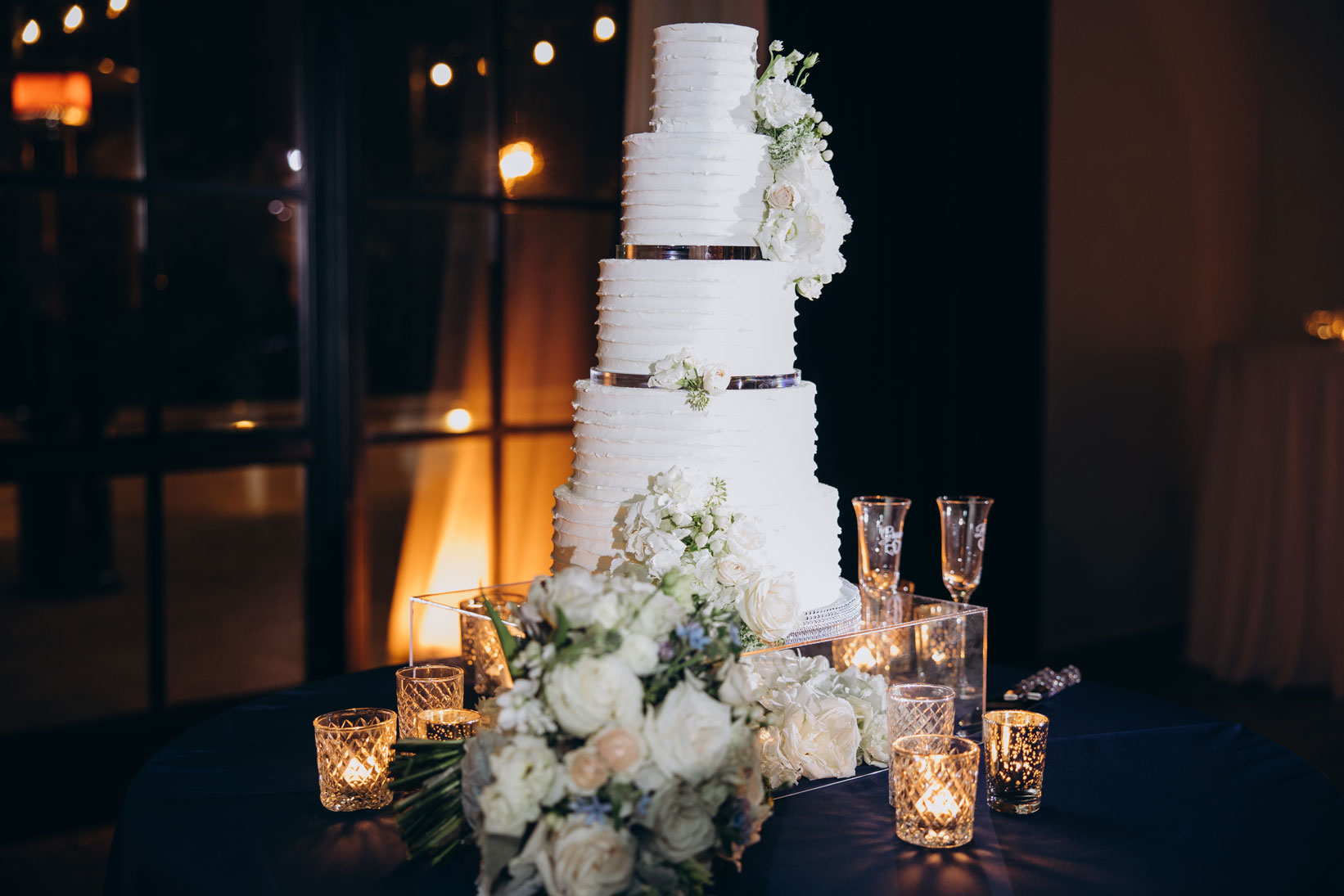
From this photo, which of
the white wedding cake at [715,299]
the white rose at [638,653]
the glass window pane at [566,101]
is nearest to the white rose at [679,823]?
the white rose at [638,653]

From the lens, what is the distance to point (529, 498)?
354 cm

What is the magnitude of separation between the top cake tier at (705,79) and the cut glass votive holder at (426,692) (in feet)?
2.62

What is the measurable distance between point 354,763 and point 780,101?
1.00 metres

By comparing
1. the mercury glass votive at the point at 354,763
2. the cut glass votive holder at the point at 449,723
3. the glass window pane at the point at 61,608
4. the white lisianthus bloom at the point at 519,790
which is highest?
the white lisianthus bloom at the point at 519,790

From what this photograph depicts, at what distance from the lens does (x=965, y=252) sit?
12.6 ft

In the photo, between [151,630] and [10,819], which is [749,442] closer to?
[151,630]

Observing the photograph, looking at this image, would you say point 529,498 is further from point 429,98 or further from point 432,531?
point 429,98

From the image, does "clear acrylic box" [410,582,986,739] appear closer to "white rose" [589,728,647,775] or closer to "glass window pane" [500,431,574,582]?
"white rose" [589,728,647,775]

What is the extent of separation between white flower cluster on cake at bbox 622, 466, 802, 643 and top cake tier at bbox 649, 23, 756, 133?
53 cm

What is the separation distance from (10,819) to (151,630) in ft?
1.66

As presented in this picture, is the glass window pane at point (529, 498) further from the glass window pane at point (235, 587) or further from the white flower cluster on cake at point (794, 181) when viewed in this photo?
the white flower cluster on cake at point (794, 181)

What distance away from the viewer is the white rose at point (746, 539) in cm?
147

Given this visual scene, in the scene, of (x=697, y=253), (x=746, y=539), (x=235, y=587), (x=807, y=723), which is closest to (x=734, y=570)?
(x=746, y=539)

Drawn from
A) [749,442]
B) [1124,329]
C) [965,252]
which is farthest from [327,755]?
[1124,329]
